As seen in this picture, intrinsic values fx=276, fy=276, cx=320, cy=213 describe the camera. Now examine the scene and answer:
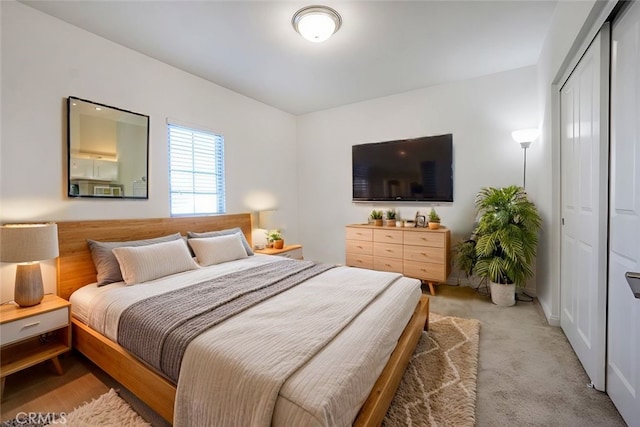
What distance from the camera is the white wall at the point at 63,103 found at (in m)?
2.06

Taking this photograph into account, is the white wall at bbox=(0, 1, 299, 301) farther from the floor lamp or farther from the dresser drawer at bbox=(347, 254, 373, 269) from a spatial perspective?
the floor lamp

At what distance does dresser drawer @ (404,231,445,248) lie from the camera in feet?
10.9

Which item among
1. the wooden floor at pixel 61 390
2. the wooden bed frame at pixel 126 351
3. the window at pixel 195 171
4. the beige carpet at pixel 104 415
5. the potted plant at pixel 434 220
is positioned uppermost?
the window at pixel 195 171

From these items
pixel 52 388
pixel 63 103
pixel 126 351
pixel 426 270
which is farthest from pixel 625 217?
pixel 63 103

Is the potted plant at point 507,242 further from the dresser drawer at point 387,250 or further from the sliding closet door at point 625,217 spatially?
the sliding closet door at point 625,217

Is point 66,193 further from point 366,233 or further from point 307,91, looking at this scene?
point 366,233

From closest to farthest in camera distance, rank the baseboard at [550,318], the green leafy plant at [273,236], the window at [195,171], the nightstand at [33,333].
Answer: the nightstand at [33,333] < the baseboard at [550,318] < the window at [195,171] < the green leafy plant at [273,236]

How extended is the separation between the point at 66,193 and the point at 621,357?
13.1 ft

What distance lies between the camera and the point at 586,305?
1.86 meters

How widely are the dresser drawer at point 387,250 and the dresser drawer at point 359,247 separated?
8 centimetres

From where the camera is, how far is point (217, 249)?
2.92 metres

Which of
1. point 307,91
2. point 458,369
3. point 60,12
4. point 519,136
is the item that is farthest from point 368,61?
point 458,369

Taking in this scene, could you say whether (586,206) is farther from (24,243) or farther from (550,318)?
(24,243)

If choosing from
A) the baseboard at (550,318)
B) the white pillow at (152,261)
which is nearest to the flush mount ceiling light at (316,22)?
the white pillow at (152,261)
